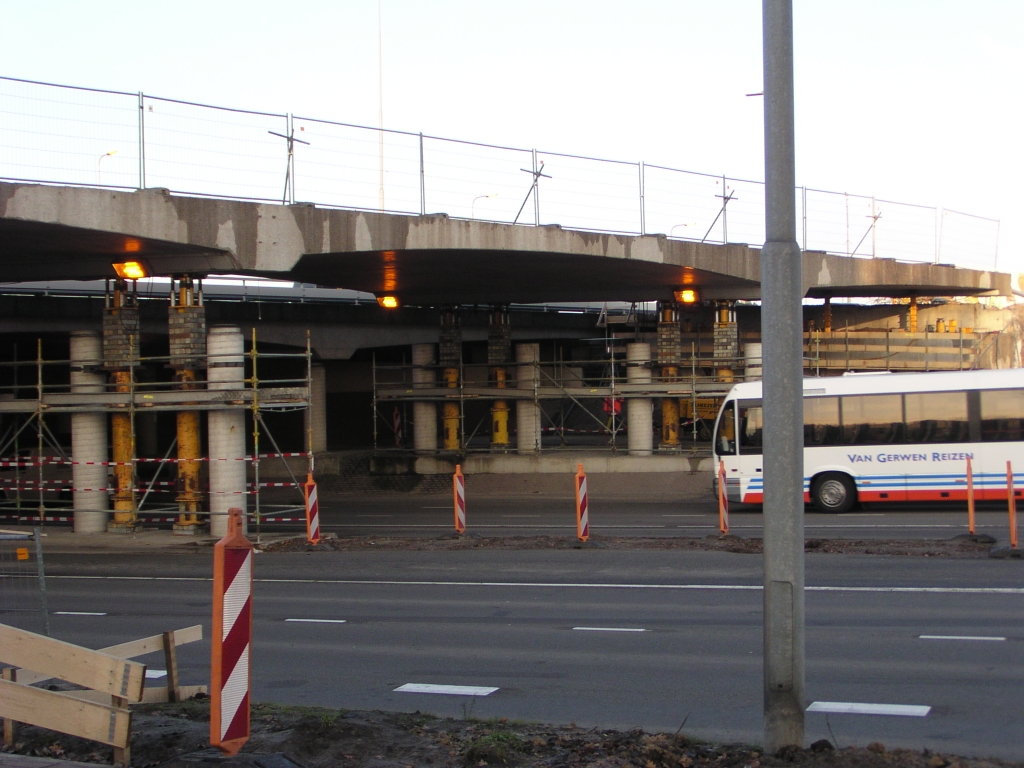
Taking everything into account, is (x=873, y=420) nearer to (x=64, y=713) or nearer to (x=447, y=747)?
(x=447, y=747)

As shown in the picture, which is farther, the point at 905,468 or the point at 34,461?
the point at 34,461

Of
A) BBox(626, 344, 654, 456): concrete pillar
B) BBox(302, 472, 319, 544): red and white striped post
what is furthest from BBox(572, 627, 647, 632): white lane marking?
BBox(626, 344, 654, 456): concrete pillar

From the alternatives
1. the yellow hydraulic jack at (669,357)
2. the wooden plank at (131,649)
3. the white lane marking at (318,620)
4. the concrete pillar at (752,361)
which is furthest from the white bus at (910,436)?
the wooden plank at (131,649)

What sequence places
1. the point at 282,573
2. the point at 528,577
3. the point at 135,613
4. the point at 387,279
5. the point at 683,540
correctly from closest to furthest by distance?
1. the point at 135,613
2. the point at 528,577
3. the point at 282,573
4. the point at 683,540
5. the point at 387,279

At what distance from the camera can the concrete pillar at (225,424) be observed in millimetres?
19469

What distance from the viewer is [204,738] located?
6.41 metres

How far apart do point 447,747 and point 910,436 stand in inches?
668

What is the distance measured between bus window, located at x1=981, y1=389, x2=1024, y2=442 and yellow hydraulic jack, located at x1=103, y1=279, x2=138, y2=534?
55.8 feet

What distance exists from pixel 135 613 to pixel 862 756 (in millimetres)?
9543

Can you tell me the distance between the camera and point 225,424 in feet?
64.1

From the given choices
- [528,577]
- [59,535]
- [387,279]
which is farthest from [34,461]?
[528,577]

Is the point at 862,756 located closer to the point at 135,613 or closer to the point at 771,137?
the point at 771,137

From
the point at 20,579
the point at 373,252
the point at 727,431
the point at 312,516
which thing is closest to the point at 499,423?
the point at 727,431

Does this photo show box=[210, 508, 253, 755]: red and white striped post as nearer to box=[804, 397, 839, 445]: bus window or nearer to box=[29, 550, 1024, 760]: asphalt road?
box=[29, 550, 1024, 760]: asphalt road
